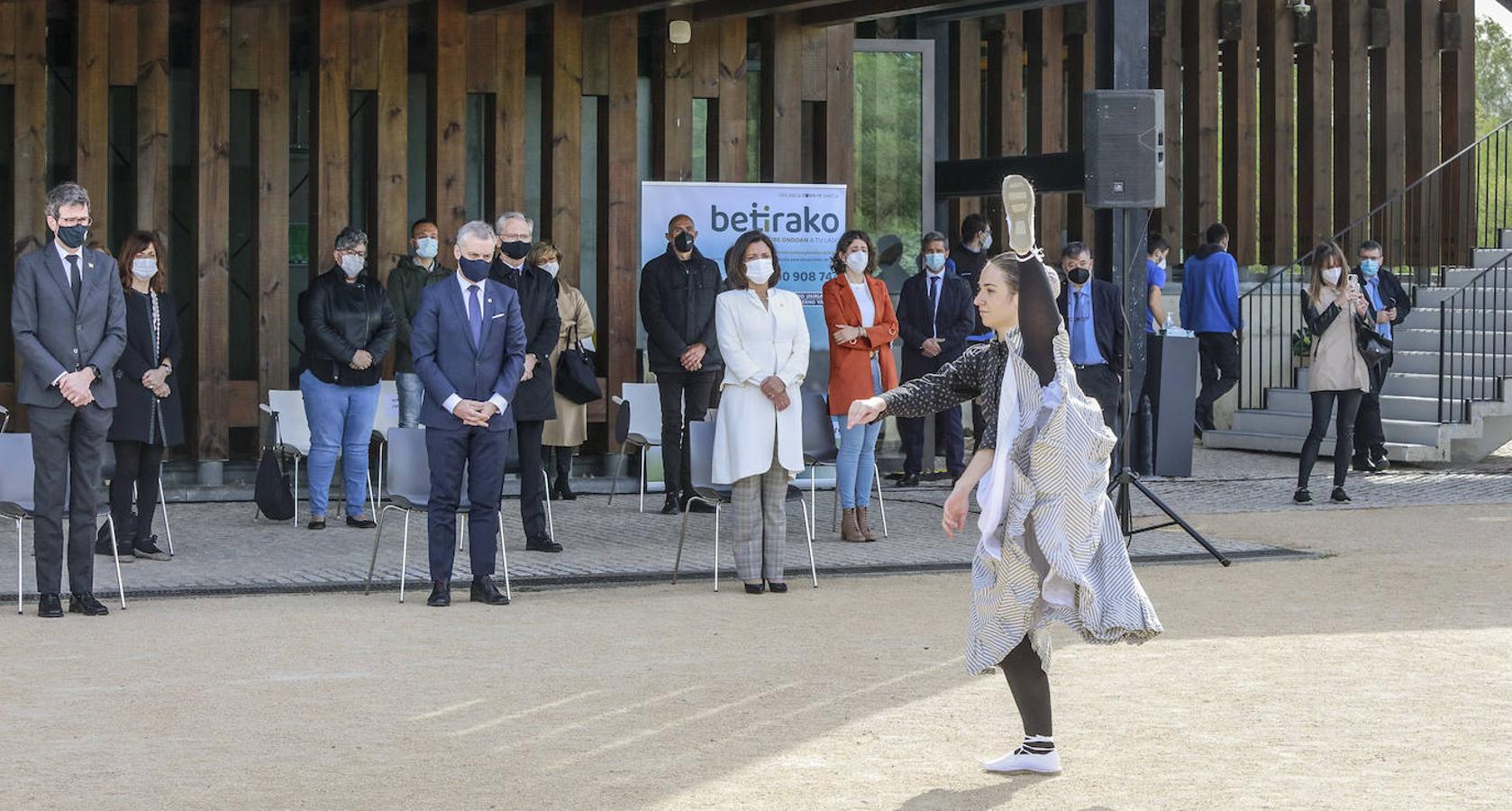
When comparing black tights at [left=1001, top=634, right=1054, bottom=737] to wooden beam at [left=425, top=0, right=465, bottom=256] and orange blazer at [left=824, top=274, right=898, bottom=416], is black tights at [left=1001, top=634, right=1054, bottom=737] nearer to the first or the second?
orange blazer at [left=824, top=274, right=898, bottom=416]

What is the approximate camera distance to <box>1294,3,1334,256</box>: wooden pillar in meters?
20.4

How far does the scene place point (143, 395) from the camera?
1020 centimetres

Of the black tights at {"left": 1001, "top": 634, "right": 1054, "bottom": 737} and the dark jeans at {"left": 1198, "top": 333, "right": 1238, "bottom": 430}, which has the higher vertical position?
the dark jeans at {"left": 1198, "top": 333, "right": 1238, "bottom": 430}

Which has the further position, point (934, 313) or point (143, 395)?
point (934, 313)

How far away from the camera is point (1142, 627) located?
18.7ft

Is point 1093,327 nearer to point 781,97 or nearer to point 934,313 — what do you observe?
point 934,313

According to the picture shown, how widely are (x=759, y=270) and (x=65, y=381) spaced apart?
3.09 m

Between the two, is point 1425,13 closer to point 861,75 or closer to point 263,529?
point 861,75

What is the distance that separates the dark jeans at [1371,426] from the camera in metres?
15.3

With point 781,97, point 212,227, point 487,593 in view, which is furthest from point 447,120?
point 487,593

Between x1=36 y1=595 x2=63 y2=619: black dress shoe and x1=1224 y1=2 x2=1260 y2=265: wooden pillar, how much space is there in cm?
1378

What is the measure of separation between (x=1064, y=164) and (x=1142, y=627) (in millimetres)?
8601

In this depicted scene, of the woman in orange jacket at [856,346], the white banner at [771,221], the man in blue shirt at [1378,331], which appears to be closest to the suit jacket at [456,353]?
the woman in orange jacket at [856,346]

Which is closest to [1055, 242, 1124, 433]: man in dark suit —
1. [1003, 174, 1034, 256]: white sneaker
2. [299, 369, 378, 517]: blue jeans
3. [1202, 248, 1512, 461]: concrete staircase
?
[299, 369, 378, 517]: blue jeans
